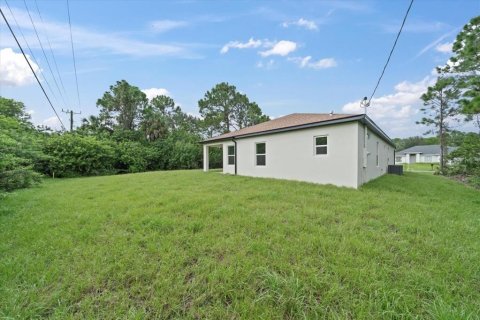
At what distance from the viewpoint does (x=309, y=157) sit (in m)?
9.24

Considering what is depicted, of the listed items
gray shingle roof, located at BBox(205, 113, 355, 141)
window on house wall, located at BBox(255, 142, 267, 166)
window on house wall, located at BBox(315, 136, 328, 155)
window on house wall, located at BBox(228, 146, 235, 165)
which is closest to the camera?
window on house wall, located at BBox(315, 136, 328, 155)

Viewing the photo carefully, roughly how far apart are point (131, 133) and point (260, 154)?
58.2 feet

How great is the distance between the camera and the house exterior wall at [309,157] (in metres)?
8.07

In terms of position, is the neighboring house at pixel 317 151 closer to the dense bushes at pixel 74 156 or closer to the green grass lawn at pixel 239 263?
the green grass lawn at pixel 239 263

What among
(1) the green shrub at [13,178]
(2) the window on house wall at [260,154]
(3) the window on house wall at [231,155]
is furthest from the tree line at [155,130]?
(3) the window on house wall at [231,155]

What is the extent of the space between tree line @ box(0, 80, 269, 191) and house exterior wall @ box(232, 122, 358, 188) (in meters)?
9.33

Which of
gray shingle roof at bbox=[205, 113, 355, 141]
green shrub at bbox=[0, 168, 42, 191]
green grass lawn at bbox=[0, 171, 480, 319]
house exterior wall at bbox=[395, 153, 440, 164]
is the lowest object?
green grass lawn at bbox=[0, 171, 480, 319]

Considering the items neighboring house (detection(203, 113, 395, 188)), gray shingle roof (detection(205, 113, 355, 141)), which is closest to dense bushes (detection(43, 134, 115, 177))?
gray shingle roof (detection(205, 113, 355, 141))

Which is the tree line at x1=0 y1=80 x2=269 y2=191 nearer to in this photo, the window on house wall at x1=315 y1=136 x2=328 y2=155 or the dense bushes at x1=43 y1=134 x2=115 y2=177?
the dense bushes at x1=43 y1=134 x2=115 y2=177

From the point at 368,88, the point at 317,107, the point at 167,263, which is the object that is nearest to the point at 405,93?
the point at 317,107

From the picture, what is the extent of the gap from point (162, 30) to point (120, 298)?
1021cm

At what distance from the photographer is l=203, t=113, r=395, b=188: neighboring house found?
8047mm

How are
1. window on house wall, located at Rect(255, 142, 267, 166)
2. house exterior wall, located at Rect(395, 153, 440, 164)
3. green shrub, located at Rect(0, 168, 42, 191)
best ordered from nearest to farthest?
green shrub, located at Rect(0, 168, 42, 191)
window on house wall, located at Rect(255, 142, 267, 166)
house exterior wall, located at Rect(395, 153, 440, 164)

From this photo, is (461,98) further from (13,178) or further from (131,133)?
(131,133)
